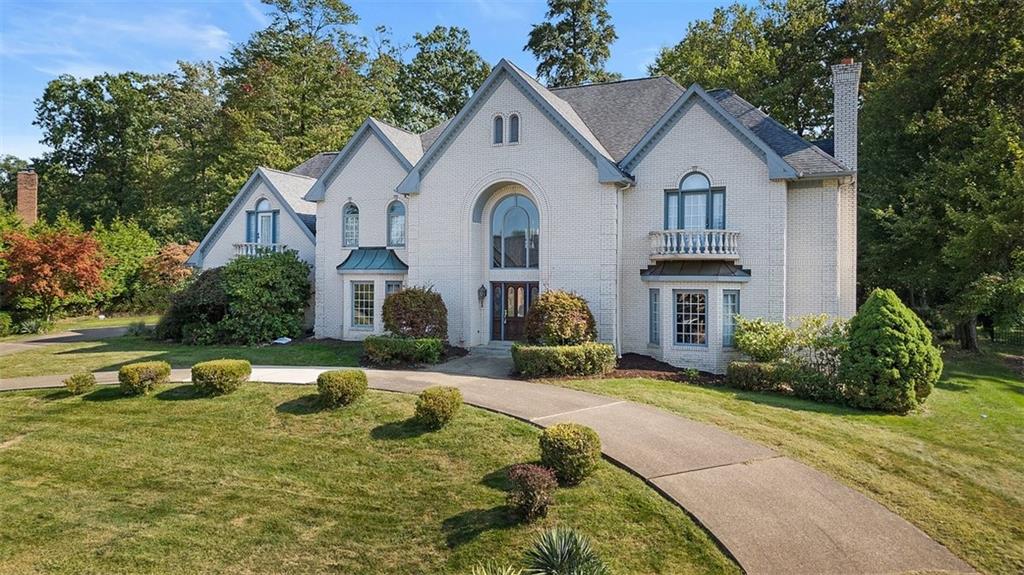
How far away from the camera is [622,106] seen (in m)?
23.9

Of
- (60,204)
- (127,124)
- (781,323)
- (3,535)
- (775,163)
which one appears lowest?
(3,535)

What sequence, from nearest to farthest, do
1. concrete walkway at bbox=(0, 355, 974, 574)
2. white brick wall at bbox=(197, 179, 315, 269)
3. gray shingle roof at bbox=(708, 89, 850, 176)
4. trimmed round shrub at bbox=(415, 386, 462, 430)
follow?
concrete walkway at bbox=(0, 355, 974, 574)
trimmed round shrub at bbox=(415, 386, 462, 430)
gray shingle roof at bbox=(708, 89, 850, 176)
white brick wall at bbox=(197, 179, 315, 269)

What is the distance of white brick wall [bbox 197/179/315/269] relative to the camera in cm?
2722

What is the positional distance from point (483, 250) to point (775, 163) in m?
10.8

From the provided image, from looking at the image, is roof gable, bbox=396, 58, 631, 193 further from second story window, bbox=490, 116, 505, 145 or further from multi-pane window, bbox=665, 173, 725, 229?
multi-pane window, bbox=665, 173, 725, 229

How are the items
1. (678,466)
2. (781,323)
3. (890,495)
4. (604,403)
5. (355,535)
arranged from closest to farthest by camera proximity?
1. (355,535)
2. (890,495)
3. (678,466)
4. (604,403)
5. (781,323)

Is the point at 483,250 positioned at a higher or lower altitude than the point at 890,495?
higher

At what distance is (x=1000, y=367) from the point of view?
78.8ft

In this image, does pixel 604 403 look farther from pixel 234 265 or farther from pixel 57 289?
pixel 57 289

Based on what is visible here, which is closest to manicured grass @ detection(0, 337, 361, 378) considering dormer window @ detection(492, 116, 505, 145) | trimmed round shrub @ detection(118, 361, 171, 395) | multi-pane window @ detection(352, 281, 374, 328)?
multi-pane window @ detection(352, 281, 374, 328)

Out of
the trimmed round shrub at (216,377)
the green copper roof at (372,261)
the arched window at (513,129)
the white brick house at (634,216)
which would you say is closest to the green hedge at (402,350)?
the white brick house at (634,216)

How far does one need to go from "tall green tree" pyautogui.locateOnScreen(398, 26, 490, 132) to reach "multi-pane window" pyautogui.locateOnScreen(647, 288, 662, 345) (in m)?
34.1

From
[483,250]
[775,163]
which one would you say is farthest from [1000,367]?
[483,250]

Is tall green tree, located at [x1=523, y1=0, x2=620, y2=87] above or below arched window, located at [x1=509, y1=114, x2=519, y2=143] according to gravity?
above
